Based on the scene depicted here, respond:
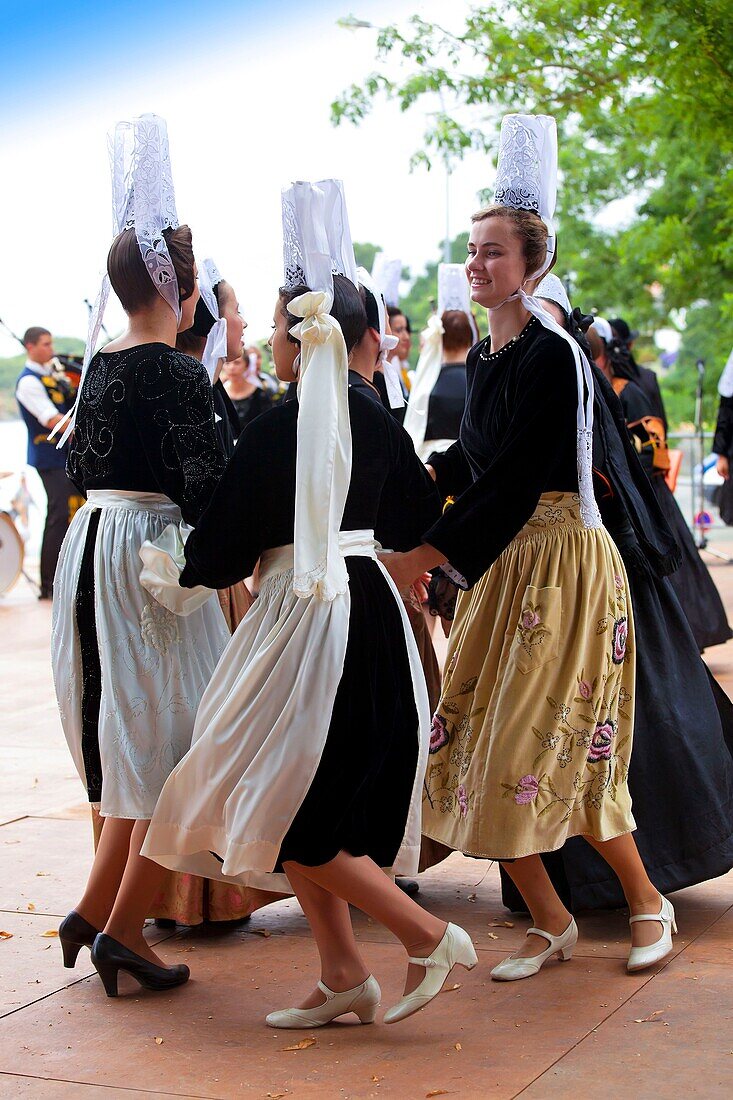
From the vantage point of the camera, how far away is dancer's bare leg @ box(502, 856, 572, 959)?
10.1 feet

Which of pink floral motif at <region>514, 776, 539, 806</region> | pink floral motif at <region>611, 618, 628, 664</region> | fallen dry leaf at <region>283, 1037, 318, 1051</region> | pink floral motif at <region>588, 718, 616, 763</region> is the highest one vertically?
pink floral motif at <region>611, 618, 628, 664</region>

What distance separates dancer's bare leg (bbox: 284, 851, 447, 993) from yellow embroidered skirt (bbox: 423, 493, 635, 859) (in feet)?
1.15

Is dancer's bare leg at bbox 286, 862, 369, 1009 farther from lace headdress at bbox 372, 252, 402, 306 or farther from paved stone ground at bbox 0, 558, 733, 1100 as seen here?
lace headdress at bbox 372, 252, 402, 306

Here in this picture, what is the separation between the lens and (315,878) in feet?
8.77

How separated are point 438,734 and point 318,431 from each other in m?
0.92

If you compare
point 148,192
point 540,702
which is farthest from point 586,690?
point 148,192

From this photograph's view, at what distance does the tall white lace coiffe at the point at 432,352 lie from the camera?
19.4ft

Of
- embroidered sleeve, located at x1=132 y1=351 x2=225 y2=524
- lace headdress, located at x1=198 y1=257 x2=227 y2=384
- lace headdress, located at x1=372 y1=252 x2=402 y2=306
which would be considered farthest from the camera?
lace headdress, located at x1=372 y1=252 x2=402 y2=306

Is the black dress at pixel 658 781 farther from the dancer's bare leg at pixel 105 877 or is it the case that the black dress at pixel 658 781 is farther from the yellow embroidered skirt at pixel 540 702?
the dancer's bare leg at pixel 105 877

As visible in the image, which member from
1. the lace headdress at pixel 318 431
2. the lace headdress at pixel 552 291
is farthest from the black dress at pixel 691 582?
the lace headdress at pixel 318 431

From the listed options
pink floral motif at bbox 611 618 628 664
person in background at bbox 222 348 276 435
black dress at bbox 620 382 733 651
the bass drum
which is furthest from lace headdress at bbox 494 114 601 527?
the bass drum

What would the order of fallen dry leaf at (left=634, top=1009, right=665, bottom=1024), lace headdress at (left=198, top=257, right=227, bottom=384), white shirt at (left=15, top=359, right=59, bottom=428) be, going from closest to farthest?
fallen dry leaf at (left=634, top=1009, right=665, bottom=1024)
lace headdress at (left=198, top=257, right=227, bottom=384)
white shirt at (left=15, top=359, right=59, bottom=428)

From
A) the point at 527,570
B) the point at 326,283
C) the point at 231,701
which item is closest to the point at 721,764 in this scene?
the point at 527,570

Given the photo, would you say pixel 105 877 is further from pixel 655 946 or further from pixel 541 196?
pixel 541 196
